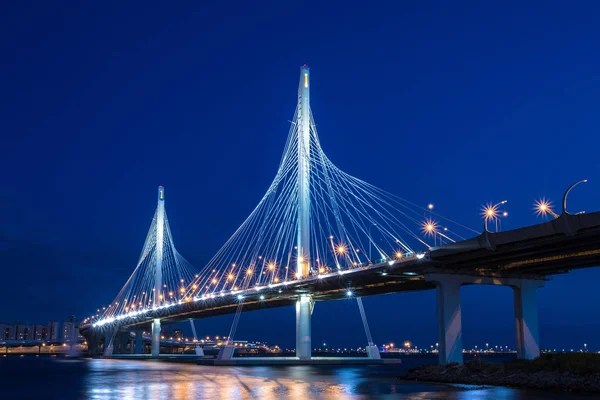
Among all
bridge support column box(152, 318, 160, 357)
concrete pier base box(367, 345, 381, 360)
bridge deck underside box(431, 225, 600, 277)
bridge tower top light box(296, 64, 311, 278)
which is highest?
bridge tower top light box(296, 64, 311, 278)

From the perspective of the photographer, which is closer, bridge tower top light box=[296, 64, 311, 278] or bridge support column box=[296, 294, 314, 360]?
bridge tower top light box=[296, 64, 311, 278]

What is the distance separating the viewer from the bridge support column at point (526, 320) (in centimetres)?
4962

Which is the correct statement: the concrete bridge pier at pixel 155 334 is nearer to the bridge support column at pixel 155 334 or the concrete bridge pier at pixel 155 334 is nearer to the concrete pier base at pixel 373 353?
the bridge support column at pixel 155 334

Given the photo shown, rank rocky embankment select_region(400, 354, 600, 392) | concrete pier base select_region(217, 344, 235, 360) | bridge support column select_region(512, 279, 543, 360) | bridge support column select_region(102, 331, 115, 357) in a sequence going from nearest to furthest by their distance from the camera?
rocky embankment select_region(400, 354, 600, 392)
bridge support column select_region(512, 279, 543, 360)
concrete pier base select_region(217, 344, 235, 360)
bridge support column select_region(102, 331, 115, 357)

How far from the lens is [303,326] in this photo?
6881cm

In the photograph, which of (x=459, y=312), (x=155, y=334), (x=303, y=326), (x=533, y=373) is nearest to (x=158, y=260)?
(x=155, y=334)

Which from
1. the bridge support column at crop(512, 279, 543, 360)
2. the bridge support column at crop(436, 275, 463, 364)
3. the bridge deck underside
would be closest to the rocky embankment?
the bridge support column at crop(436, 275, 463, 364)

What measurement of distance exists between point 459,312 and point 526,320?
618 centimetres

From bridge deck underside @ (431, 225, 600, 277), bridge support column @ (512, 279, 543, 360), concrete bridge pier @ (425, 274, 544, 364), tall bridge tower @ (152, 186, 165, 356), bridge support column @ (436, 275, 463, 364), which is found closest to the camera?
bridge deck underside @ (431, 225, 600, 277)

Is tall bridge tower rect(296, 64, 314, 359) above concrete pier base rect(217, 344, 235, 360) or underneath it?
above

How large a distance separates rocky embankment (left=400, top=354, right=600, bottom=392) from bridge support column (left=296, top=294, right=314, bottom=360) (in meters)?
26.1

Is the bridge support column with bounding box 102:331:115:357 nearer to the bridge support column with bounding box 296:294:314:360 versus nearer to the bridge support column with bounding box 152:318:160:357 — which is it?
the bridge support column with bounding box 152:318:160:357

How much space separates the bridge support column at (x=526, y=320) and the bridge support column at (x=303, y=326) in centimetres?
2396

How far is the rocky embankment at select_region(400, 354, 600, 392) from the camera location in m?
32.6
